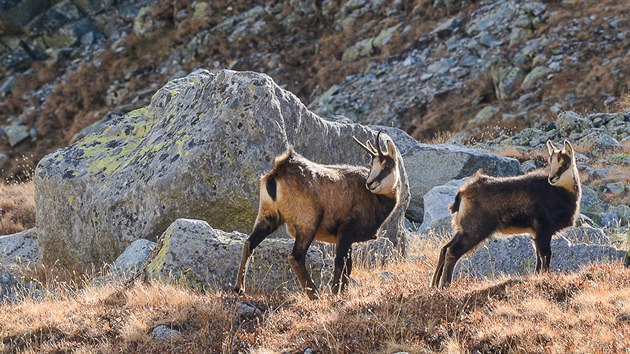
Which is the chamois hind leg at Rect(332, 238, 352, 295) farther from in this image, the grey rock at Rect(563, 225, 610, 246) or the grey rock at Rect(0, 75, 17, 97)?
the grey rock at Rect(0, 75, 17, 97)

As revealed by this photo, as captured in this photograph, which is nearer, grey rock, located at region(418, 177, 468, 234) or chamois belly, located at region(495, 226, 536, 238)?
chamois belly, located at region(495, 226, 536, 238)

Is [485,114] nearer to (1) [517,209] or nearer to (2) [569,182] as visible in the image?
(2) [569,182]

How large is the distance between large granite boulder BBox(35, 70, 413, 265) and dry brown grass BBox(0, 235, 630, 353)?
289cm

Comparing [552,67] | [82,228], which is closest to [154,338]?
[82,228]

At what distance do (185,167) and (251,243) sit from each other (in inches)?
124

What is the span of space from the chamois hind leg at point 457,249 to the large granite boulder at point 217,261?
1.52 meters

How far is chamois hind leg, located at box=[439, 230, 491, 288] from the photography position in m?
10.2

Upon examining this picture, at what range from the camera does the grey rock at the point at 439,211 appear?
15.0m

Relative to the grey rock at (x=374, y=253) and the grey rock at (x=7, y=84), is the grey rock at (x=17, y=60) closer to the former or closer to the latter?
the grey rock at (x=7, y=84)

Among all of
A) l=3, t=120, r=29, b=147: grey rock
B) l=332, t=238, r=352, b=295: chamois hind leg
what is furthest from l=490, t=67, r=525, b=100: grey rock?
l=332, t=238, r=352, b=295: chamois hind leg

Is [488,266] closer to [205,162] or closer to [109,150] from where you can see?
[205,162]

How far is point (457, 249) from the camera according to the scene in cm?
1027

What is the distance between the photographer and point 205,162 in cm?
1273

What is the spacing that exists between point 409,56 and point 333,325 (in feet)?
101
